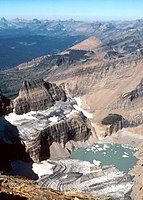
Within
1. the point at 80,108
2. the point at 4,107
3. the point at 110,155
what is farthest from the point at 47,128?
the point at 80,108

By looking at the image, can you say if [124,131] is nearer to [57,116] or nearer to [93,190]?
[57,116]

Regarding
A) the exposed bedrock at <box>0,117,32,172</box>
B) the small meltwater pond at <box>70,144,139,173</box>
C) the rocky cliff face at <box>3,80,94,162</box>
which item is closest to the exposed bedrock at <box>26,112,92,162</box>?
the rocky cliff face at <box>3,80,94,162</box>

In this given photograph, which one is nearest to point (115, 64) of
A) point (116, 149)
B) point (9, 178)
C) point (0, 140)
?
point (116, 149)

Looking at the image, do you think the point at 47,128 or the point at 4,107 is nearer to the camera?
the point at 47,128

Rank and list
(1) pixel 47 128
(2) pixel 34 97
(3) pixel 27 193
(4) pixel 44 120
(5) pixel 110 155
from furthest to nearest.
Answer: (2) pixel 34 97 → (4) pixel 44 120 → (1) pixel 47 128 → (5) pixel 110 155 → (3) pixel 27 193

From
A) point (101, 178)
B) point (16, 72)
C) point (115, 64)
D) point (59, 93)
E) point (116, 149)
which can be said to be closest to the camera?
point (101, 178)

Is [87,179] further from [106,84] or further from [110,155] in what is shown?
[106,84]
